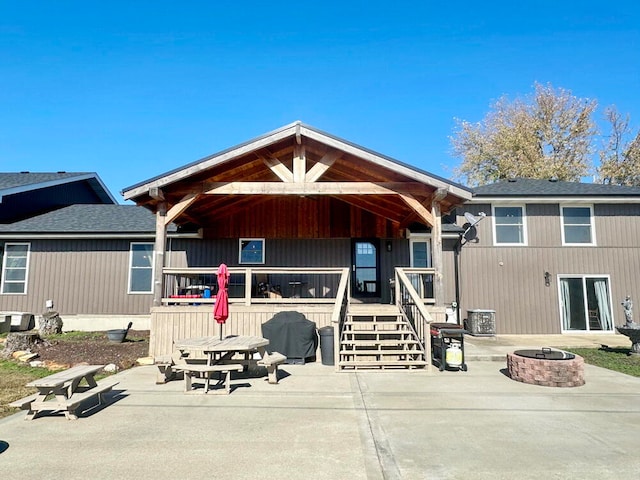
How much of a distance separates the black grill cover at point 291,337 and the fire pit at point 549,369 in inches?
147

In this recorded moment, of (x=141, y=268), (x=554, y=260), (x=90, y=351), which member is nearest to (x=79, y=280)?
(x=141, y=268)

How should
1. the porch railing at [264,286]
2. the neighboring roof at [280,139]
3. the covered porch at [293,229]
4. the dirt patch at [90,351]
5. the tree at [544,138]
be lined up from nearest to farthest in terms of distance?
the dirt patch at [90,351]
the neighboring roof at [280,139]
the covered porch at [293,229]
the porch railing at [264,286]
the tree at [544,138]

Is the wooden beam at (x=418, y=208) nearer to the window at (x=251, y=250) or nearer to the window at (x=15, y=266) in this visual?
the window at (x=251, y=250)

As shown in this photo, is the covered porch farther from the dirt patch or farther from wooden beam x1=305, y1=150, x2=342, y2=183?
the dirt patch

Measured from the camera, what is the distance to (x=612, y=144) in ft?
85.8

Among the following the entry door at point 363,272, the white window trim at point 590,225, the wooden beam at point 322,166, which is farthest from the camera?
the white window trim at point 590,225

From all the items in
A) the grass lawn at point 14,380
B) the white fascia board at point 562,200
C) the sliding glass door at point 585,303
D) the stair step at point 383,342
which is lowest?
the grass lawn at point 14,380

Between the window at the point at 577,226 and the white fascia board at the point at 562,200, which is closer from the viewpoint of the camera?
the white fascia board at the point at 562,200

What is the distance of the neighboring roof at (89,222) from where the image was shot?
1246 cm

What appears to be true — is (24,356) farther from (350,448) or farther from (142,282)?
(350,448)

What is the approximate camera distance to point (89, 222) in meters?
13.3

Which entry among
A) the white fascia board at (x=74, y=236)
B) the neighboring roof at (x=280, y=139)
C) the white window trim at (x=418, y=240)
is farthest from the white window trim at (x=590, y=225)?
the white fascia board at (x=74, y=236)

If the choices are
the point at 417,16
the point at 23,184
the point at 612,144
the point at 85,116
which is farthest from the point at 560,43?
the point at 23,184

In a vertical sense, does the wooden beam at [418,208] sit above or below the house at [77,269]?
above
